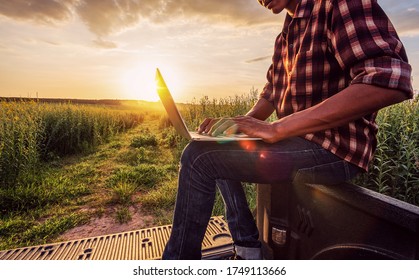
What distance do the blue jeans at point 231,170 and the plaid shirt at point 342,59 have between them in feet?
0.25

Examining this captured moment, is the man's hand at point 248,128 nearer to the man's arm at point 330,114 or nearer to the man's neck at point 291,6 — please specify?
the man's arm at point 330,114

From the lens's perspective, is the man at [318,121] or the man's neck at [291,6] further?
the man's neck at [291,6]

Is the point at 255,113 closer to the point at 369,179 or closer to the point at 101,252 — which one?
the point at 369,179

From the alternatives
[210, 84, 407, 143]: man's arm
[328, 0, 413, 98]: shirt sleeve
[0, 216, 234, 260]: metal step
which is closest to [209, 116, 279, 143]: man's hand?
[210, 84, 407, 143]: man's arm

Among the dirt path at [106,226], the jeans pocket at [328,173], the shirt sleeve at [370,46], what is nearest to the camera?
the shirt sleeve at [370,46]

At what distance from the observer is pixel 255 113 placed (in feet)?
6.20

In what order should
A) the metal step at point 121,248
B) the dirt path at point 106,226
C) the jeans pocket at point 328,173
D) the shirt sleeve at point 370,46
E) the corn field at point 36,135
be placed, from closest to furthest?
the shirt sleeve at point 370,46, the jeans pocket at point 328,173, the metal step at point 121,248, the dirt path at point 106,226, the corn field at point 36,135

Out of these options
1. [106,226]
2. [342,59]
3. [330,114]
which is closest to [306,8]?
[342,59]

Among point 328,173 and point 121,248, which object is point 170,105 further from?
point 121,248

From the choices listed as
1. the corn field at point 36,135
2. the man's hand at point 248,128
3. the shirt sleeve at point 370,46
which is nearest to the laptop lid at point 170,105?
the man's hand at point 248,128

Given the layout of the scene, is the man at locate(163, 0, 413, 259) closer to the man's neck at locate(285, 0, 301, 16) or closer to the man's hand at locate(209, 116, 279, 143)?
the man's hand at locate(209, 116, 279, 143)

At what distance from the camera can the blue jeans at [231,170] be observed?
1141 mm

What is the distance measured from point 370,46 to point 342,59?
0.33 ft
